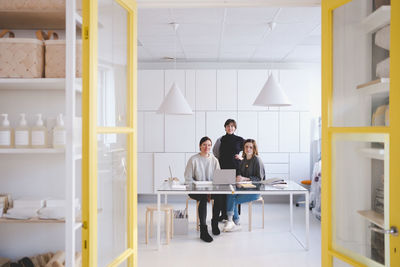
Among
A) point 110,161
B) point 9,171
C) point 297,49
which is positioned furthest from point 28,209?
point 297,49

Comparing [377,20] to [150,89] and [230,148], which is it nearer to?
[230,148]

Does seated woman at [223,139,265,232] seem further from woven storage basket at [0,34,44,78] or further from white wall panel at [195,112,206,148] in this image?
woven storage basket at [0,34,44,78]

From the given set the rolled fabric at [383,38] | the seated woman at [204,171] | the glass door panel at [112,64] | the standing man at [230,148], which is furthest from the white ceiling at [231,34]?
the rolled fabric at [383,38]

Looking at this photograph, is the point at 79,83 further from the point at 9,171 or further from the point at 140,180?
the point at 140,180

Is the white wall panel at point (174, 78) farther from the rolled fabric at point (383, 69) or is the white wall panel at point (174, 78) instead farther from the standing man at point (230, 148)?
the rolled fabric at point (383, 69)

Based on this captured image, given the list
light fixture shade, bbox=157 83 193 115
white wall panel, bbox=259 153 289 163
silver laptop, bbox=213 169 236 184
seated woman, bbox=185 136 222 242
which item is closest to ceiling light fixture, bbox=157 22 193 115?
light fixture shade, bbox=157 83 193 115

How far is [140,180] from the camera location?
7.05 metres

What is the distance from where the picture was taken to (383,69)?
1.88 m

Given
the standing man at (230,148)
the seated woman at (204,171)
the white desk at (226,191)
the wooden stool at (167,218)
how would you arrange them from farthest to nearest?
1. the standing man at (230,148)
2. the seated woman at (204,171)
3. the wooden stool at (167,218)
4. the white desk at (226,191)

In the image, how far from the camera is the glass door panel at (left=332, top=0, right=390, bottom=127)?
1.88 m

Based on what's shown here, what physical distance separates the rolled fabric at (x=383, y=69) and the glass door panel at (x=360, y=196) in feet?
0.97

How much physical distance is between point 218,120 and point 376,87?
518 cm

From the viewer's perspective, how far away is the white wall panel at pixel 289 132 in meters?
6.99

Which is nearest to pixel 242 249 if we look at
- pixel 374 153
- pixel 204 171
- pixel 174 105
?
pixel 204 171
